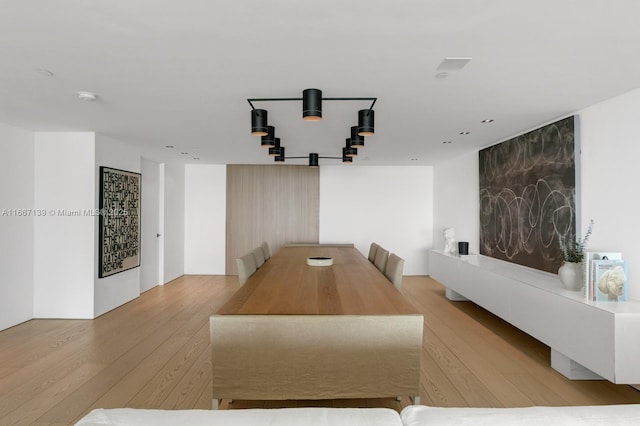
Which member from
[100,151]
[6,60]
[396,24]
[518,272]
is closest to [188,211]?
[100,151]

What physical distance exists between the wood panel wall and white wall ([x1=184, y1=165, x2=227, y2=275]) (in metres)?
0.15

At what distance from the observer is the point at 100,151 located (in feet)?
14.5

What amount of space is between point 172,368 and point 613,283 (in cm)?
337

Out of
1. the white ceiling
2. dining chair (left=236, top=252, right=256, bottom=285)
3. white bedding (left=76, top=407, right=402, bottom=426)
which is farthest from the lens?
dining chair (left=236, top=252, right=256, bottom=285)

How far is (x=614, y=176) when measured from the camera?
9.59ft

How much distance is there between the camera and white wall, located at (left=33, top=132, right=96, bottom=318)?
4.30m

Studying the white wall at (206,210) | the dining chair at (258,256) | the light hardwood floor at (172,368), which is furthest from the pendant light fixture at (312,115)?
the white wall at (206,210)

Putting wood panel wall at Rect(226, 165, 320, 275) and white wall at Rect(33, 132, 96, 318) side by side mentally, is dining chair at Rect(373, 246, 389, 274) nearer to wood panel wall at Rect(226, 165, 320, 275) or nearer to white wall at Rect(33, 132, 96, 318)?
wood panel wall at Rect(226, 165, 320, 275)

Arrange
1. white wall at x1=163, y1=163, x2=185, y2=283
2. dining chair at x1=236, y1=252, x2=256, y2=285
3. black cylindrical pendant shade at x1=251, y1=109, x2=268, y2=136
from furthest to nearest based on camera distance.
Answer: white wall at x1=163, y1=163, x2=185, y2=283 < dining chair at x1=236, y1=252, x2=256, y2=285 < black cylindrical pendant shade at x1=251, y1=109, x2=268, y2=136

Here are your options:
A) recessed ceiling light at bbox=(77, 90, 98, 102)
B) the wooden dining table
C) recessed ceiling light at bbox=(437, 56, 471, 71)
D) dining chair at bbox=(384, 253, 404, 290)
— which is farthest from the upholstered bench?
recessed ceiling light at bbox=(77, 90, 98, 102)

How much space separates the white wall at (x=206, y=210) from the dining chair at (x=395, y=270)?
15.0ft

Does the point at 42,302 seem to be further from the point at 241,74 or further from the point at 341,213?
the point at 341,213

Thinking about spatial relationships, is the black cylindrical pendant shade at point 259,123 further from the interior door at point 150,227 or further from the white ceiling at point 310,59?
the interior door at point 150,227

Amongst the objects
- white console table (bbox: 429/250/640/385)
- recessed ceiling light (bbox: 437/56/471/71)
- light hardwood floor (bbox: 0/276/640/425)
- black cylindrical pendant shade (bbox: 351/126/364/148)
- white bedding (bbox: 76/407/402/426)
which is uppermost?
recessed ceiling light (bbox: 437/56/471/71)
